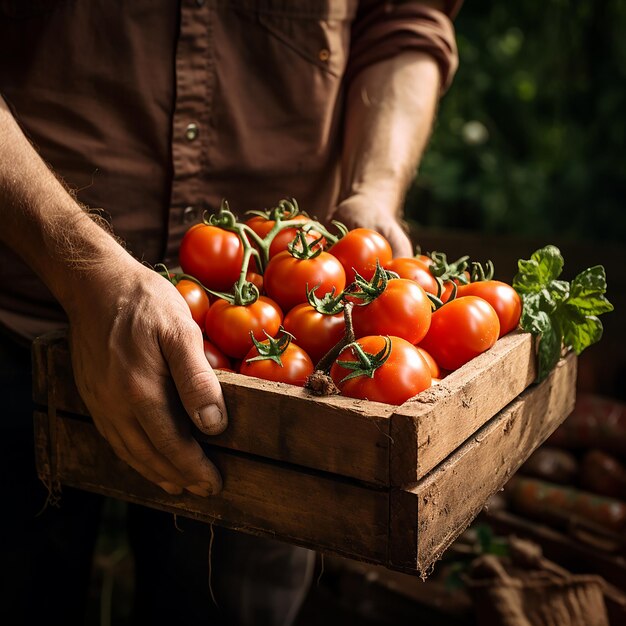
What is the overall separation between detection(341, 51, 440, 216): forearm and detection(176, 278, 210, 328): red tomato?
465 millimetres

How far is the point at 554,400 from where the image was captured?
1.41 metres

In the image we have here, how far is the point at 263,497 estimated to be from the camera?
109 centimetres

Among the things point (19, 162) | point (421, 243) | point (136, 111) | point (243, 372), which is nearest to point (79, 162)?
point (136, 111)

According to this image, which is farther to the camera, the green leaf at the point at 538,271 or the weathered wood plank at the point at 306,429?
the green leaf at the point at 538,271

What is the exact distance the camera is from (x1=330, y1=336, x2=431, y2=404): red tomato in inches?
41.3

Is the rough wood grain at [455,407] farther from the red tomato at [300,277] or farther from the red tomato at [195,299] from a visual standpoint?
the red tomato at [195,299]

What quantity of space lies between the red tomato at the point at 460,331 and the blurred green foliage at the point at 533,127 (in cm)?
277

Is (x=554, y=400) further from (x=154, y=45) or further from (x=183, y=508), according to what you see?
(x=154, y=45)

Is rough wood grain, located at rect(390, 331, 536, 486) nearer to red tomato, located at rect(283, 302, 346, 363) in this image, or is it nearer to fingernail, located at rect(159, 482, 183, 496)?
red tomato, located at rect(283, 302, 346, 363)

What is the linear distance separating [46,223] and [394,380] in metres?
0.56

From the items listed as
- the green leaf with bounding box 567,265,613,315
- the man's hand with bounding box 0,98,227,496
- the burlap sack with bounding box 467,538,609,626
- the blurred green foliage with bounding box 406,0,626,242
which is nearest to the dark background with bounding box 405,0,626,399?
the blurred green foliage with bounding box 406,0,626,242

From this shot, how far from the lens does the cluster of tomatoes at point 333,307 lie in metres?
1.09

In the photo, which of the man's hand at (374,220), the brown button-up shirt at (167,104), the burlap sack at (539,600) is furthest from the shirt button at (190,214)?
the burlap sack at (539,600)

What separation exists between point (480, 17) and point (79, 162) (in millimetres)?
3293
